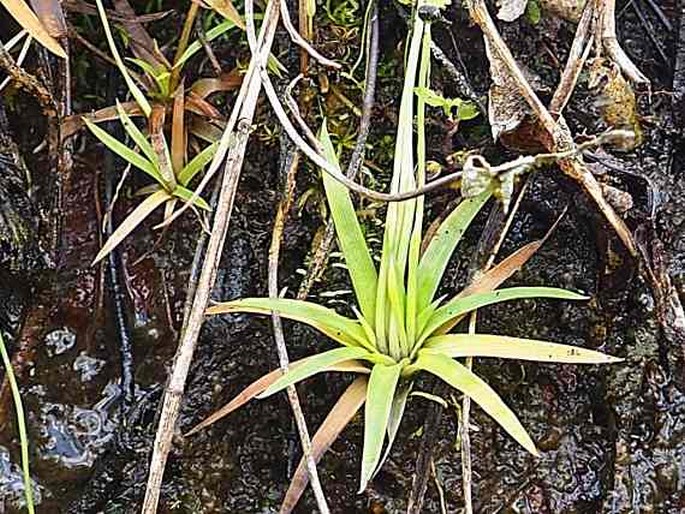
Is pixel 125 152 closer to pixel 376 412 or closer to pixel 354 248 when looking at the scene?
pixel 354 248

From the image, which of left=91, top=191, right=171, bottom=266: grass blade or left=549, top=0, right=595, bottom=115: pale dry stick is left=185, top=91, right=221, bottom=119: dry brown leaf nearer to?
left=91, top=191, right=171, bottom=266: grass blade

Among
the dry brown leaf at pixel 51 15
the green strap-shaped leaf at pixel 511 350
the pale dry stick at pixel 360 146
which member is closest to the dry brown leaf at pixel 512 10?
the pale dry stick at pixel 360 146

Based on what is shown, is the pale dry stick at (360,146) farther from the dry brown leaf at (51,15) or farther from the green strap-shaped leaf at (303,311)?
the dry brown leaf at (51,15)

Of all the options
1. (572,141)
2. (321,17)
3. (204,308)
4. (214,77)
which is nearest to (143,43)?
(214,77)

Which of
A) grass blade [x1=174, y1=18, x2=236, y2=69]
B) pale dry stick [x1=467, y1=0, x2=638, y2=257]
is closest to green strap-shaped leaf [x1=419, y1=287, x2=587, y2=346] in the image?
pale dry stick [x1=467, y1=0, x2=638, y2=257]

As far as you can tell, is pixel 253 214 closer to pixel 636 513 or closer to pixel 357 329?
pixel 357 329

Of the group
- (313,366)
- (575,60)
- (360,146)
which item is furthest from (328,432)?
(575,60)
